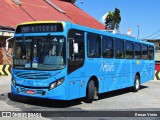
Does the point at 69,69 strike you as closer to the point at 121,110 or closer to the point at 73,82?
the point at 73,82

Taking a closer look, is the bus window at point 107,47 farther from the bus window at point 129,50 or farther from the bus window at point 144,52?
the bus window at point 144,52

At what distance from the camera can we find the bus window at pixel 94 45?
13.1m

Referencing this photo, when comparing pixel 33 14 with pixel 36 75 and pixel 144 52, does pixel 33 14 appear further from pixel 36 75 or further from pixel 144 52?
pixel 36 75

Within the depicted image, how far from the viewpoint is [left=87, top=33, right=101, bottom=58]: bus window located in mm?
13113

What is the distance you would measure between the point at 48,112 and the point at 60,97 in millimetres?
781

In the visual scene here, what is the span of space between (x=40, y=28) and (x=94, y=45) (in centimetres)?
236

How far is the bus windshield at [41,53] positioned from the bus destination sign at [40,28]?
25 centimetres

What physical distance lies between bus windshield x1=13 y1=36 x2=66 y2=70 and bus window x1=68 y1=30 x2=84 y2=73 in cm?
30

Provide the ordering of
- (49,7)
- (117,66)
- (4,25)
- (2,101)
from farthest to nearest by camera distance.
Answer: (49,7)
(4,25)
(117,66)
(2,101)

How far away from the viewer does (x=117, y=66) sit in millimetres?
15938

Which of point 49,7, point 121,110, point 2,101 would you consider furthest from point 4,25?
point 121,110

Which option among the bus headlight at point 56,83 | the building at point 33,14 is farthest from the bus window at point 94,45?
the building at point 33,14

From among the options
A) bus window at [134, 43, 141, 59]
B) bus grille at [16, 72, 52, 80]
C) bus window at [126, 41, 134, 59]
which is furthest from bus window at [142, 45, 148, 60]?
bus grille at [16, 72, 52, 80]

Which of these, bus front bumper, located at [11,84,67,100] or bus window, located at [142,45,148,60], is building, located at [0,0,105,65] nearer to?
bus window, located at [142,45,148,60]
